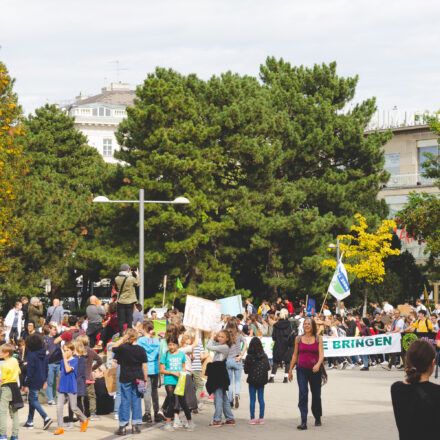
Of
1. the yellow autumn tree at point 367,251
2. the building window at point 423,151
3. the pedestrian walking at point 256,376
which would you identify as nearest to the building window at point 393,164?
the building window at point 423,151

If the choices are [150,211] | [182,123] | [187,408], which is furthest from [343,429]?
[182,123]

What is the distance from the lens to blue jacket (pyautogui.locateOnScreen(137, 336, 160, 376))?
15078 millimetres

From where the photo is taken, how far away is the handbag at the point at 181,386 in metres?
14.1

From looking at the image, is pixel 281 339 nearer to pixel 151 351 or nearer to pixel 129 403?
pixel 151 351

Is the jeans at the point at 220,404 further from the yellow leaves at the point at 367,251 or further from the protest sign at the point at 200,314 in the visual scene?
the yellow leaves at the point at 367,251

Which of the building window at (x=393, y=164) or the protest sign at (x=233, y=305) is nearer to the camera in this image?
the protest sign at (x=233, y=305)

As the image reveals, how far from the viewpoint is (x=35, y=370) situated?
14906 millimetres

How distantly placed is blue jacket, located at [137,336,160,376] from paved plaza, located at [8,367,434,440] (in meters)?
0.98

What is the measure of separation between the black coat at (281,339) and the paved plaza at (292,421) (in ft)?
9.81

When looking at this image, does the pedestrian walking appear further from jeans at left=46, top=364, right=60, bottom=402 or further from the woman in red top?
jeans at left=46, top=364, right=60, bottom=402

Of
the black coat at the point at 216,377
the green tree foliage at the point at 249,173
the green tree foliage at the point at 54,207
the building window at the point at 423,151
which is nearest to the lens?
the black coat at the point at 216,377

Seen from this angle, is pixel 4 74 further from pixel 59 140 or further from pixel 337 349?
pixel 59 140

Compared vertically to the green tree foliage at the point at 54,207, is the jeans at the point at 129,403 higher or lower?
lower

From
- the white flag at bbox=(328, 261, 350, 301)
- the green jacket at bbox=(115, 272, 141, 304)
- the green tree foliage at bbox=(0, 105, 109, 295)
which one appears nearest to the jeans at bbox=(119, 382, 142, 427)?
the green jacket at bbox=(115, 272, 141, 304)
